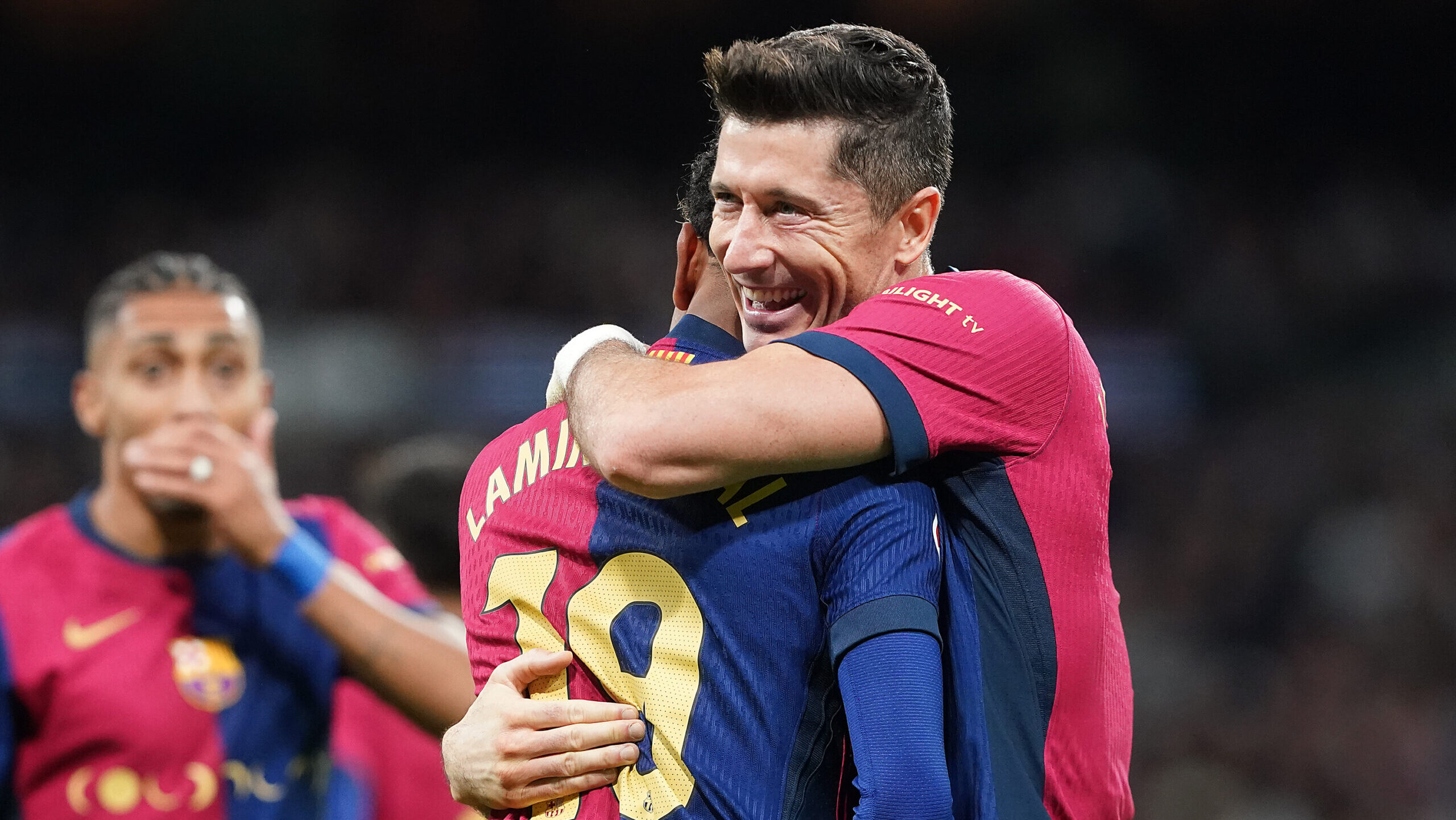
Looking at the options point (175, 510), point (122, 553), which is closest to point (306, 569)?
point (175, 510)

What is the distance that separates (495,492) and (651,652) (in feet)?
1.27

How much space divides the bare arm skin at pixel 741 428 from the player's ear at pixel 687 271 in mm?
356

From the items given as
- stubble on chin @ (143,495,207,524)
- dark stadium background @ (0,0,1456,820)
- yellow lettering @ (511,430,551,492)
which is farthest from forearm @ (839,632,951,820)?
dark stadium background @ (0,0,1456,820)

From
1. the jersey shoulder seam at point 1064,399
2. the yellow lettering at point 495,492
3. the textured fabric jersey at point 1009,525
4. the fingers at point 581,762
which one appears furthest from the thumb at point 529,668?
the jersey shoulder seam at point 1064,399

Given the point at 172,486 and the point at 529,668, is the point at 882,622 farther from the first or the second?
the point at 172,486

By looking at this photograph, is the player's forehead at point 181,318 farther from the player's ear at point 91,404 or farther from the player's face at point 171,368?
the player's ear at point 91,404

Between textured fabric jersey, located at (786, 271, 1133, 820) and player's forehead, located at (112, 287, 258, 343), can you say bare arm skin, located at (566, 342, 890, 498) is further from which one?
player's forehead, located at (112, 287, 258, 343)

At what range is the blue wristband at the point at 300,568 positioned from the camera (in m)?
3.67

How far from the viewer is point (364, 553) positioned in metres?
4.16

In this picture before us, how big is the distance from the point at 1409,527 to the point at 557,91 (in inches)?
282

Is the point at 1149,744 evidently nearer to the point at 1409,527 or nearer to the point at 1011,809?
the point at 1409,527

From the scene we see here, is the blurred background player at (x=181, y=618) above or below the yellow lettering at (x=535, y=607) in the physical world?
below

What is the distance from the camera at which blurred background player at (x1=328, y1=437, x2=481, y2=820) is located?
14.2 ft

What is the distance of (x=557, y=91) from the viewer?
1188 centimetres
